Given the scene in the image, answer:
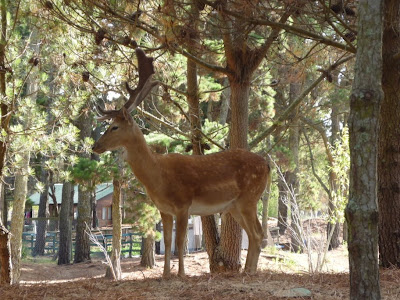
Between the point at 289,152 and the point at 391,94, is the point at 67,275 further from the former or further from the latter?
the point at 391,94

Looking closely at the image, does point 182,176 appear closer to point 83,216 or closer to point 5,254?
point 5,254

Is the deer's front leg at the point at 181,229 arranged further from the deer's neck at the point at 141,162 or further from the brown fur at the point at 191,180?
the deer's neck at the point at 141,162

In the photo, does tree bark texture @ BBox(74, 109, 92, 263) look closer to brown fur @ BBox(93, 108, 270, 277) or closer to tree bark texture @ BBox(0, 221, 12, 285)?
tree bark texture @ BBox(0, 221, 12, 285)

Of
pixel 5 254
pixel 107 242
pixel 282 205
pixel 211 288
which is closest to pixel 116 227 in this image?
pixel 5 254

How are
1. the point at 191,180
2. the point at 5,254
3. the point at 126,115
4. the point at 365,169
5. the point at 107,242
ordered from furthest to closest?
the point at 107,242 → the point at 5,254 → the point at 191,180 → the point at 126,115 → the point at 365,169

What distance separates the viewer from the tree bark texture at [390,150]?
5566 millimetres

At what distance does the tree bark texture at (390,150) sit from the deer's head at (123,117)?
107 inches

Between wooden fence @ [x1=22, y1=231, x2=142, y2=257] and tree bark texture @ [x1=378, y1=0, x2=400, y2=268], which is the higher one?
tree bark texture @ [x1=378, y1=0, x2=400, y2=268]

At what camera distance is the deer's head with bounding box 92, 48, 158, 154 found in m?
5.43

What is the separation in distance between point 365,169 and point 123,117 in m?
3.14

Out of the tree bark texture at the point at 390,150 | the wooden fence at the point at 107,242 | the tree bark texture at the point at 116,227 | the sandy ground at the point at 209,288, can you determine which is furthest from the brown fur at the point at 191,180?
the wooden fence at the point at 107,242

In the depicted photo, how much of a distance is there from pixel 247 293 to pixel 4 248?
12.9 feet

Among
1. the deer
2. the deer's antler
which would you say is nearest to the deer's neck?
the deer

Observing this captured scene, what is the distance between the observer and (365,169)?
3.04 meters
